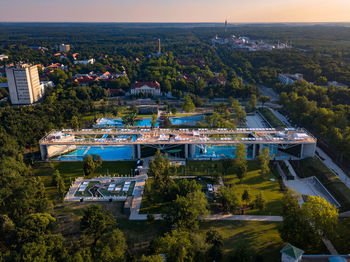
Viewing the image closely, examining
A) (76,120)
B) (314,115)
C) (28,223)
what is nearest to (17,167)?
(28,223)

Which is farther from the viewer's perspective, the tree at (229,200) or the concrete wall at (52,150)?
the concrete wall at (52,150)

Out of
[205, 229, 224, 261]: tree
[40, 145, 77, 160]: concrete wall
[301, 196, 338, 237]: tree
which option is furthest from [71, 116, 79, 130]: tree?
[301, 196, 338, 237]: tree

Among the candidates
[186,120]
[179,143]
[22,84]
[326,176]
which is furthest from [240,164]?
[22,84]

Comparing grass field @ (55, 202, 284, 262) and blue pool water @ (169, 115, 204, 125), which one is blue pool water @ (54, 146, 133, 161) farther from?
blue pool water @ (169, 115, 204, 125)

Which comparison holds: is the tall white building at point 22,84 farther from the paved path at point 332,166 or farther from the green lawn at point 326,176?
the paved path at point 332,166

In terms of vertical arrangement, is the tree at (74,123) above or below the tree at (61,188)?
above

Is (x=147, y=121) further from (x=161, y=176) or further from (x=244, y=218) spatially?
(x=244, y=218)

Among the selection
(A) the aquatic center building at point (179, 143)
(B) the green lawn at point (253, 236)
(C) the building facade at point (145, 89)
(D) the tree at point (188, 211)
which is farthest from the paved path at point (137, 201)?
(C) the building facade at point (145, 89)

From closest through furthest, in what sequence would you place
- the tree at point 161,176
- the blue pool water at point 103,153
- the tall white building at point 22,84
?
the tree at point 161,176
the blue pool water at point 103,153
the tall white building at point 22,84

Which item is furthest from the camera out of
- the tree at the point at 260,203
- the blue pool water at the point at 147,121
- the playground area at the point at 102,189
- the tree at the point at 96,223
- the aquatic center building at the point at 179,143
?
the blue pool water at the point at 147,121
